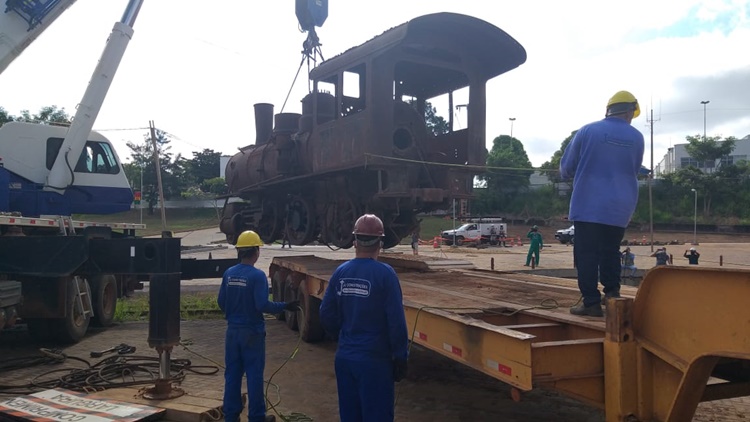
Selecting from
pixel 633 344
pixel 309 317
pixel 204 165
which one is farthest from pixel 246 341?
pixel 204 165

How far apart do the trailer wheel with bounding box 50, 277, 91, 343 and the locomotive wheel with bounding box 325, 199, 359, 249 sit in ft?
13.2

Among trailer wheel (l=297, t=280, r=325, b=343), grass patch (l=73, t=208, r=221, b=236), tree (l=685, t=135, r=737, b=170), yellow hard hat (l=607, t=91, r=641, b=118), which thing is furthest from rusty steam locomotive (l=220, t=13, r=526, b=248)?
tree (l=685, t=135, r=737, b=170)

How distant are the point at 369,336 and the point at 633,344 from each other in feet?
5.16

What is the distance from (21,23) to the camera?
10352mm

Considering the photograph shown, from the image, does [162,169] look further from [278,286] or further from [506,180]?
[278,286]

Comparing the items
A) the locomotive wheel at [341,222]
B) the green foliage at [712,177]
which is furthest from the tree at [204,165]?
the locomotive wheel at [341,222]

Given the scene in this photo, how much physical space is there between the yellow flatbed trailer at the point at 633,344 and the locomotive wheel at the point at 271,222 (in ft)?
26.4

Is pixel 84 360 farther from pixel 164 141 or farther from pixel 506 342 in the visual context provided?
pixel 164 141

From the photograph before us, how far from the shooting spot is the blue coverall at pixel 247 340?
5293 millimetres

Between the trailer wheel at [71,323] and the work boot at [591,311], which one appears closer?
the work boot at [591,311]

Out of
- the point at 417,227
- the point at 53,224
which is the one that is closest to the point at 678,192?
the point at 417,227

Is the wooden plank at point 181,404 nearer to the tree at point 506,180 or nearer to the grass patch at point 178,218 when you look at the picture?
the grass patch at point 178,218

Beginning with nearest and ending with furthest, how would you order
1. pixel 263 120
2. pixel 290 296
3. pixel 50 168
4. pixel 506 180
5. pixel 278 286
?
pixel 290 296
pixel 278 286
pixel 50 168
pixel 263 120
pixel 506 180

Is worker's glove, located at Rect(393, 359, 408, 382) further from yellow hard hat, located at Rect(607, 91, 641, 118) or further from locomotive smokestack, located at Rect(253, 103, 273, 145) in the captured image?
locomotive smokestack, located at Rect(253, 103, 273, 145)
